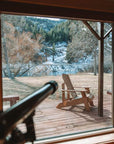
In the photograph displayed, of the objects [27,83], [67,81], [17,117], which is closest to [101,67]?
[67,81]

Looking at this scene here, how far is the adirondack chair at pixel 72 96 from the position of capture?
1999mm

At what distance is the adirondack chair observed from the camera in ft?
6.56

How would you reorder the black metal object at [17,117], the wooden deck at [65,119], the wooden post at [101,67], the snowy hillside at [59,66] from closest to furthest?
the black metal object at [17,117] < the snowy hillside at [59,66] < the wooden deck at [65,119] < the wooden post at [101,67]

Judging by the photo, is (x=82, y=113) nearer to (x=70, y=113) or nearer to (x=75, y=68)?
(x=70, y=113)

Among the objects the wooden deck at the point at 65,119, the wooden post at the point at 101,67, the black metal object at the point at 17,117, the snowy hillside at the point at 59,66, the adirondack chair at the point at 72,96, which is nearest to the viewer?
the black metal object at the point at 17,117

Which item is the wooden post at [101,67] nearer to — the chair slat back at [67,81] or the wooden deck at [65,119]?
the wooden deck at [65,119]

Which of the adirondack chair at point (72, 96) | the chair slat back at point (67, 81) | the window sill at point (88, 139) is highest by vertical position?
the chair slat back at point (67, 81)

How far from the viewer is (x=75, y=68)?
1.95 m

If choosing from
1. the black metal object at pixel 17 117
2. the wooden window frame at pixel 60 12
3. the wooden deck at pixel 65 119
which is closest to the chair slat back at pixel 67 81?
the wooden deck at pixel 65 119

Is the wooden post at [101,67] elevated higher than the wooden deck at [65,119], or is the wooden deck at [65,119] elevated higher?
the wooden post at [101,67]

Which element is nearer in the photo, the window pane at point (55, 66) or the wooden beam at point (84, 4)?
the wooden beam at point (84, 4)

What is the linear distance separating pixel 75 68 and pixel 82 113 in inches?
36.1

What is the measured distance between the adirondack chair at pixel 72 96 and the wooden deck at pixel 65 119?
0.27 feet

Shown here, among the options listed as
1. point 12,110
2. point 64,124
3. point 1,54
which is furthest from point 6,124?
point 64,124
